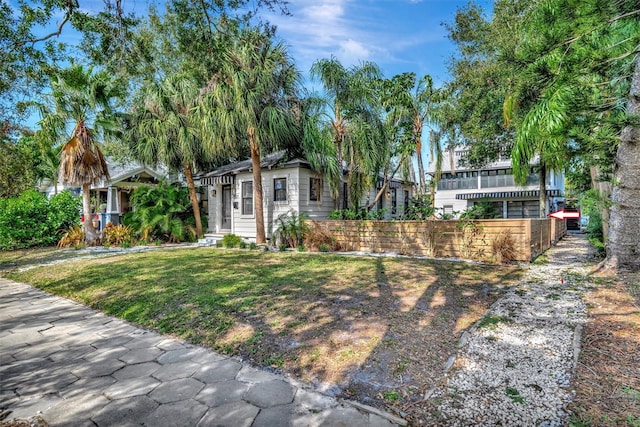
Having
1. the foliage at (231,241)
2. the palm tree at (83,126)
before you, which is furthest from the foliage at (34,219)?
the foliage at (231,241)

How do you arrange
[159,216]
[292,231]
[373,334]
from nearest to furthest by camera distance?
[373,334] < [292,231] < [159,216]

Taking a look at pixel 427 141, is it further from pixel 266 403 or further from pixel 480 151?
pixel 266 403

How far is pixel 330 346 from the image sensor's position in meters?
3.14

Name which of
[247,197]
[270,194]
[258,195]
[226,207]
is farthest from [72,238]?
[270,194]

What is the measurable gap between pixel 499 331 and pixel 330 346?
6.08 feet

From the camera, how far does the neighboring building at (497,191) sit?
26.5m

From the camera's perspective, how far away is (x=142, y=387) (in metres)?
2.54

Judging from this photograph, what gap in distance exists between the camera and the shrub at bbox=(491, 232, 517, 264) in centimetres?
773

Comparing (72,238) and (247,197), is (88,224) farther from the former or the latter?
(247,197)

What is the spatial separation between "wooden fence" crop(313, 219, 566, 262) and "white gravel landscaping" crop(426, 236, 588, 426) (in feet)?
11.1

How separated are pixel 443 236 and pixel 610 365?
6.24 meters

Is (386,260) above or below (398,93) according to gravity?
below

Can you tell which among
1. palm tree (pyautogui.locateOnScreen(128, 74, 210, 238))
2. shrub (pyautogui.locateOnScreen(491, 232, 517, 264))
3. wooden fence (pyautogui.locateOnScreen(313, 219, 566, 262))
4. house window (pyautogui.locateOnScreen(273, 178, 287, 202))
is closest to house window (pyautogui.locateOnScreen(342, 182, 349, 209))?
house window (pyautogui.locateOnScreen(273, 178, 287, 202))

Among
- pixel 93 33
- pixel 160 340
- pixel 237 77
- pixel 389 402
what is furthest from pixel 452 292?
pixel 237 77
